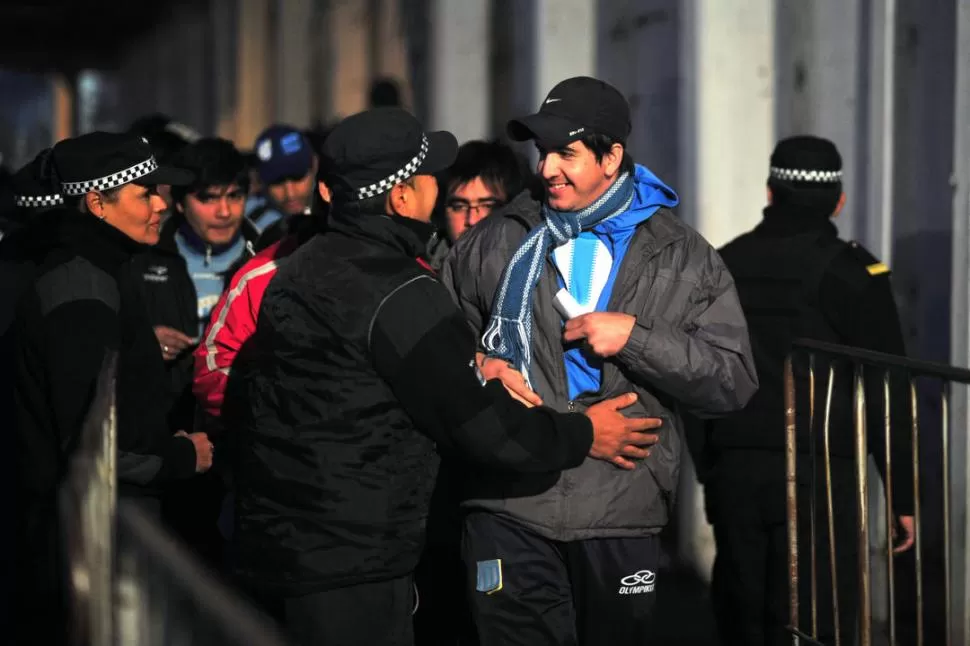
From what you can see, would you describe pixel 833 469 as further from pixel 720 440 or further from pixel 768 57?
pixel 768 57

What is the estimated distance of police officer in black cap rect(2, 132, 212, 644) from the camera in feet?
14.6

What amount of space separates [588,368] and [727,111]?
3788 mm

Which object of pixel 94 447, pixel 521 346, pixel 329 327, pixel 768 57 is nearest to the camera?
pixel 94 447

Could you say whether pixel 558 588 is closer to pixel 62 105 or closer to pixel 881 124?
pixel 881 124

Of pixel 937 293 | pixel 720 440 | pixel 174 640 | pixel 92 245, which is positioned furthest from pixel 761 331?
pixel 174 640

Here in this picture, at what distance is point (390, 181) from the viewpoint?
13.6 ft

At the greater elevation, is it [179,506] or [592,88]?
[592,88]

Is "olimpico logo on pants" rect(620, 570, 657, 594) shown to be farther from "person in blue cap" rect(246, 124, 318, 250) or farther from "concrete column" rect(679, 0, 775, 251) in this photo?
"concrete column" rect(679, 0, 775, 251)

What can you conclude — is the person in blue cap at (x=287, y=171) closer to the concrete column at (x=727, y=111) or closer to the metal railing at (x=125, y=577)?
the concrete column at (x=727, y=111)

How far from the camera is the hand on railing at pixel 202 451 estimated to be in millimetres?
4902

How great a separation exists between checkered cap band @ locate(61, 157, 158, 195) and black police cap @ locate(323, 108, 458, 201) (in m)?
0.93

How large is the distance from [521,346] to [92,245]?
4.08ft

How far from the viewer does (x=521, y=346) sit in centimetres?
446

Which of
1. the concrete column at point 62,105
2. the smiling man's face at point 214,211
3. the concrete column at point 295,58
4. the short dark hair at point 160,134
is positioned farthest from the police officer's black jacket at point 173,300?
the concrete column at point 62,105
